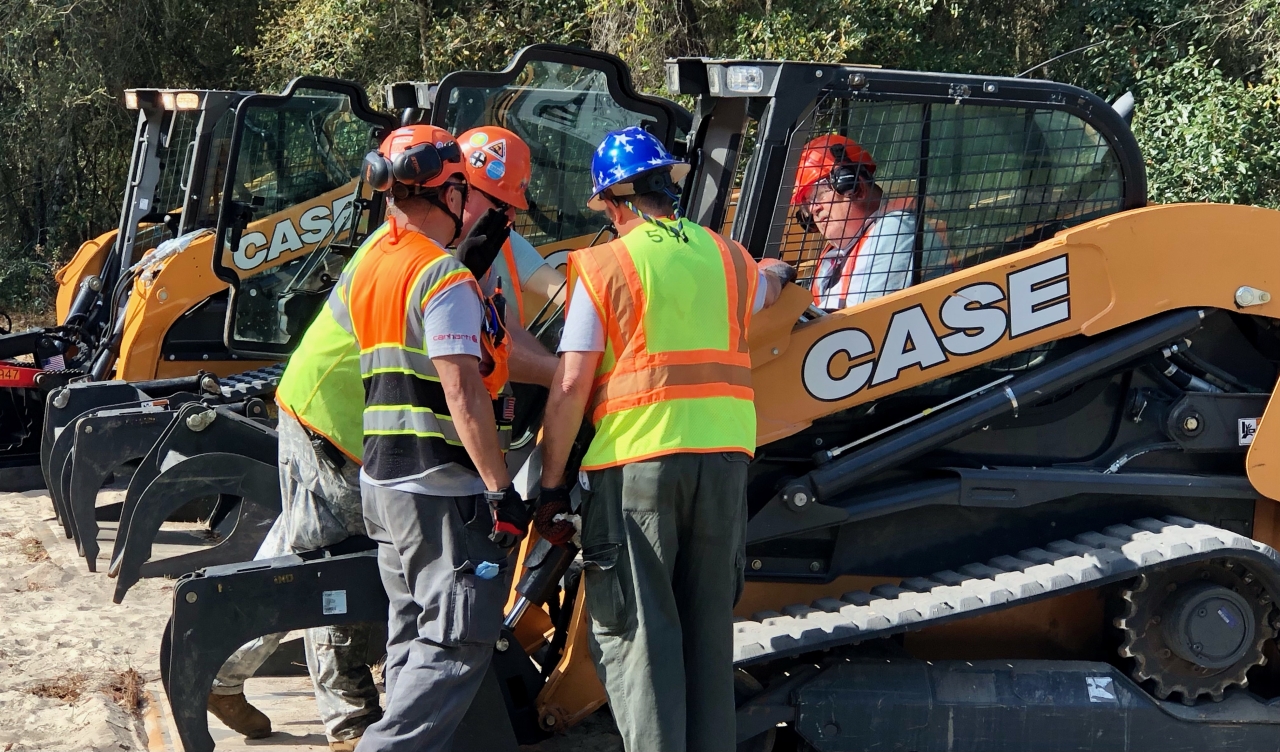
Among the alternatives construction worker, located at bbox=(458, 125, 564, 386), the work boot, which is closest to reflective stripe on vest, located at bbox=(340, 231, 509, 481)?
construction worker, located at bbox=(458, 125, 564, 386)

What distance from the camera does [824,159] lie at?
4430mm

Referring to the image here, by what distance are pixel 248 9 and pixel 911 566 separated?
15133 millimetres

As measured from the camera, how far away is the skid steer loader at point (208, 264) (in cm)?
741

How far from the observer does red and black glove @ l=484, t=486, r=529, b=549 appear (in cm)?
373

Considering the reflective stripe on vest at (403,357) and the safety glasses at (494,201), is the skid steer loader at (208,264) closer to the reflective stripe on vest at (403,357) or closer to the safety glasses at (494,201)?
the safety glasses at (494,201)

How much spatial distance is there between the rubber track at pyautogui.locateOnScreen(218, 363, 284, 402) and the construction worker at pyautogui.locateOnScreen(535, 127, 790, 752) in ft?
15.1

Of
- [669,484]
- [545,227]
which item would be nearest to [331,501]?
[669,484]

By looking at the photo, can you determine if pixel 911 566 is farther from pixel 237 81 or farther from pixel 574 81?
pixel 237 81

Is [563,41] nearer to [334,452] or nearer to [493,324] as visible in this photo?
[334,452]

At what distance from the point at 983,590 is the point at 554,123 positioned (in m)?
3.59

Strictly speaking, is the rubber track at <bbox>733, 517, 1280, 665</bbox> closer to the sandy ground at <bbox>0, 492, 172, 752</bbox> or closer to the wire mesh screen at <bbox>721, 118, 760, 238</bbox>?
the wire mesh screen at <bbox>721, 118, 760, 238</bbox>

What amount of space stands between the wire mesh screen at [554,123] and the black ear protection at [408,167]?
9.02 feet

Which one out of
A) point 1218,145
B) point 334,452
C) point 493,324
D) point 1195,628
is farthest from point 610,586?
point 1218,145

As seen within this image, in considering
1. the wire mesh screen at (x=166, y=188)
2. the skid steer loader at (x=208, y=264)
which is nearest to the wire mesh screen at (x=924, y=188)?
the skid steer loader at (x=208, y=264)
